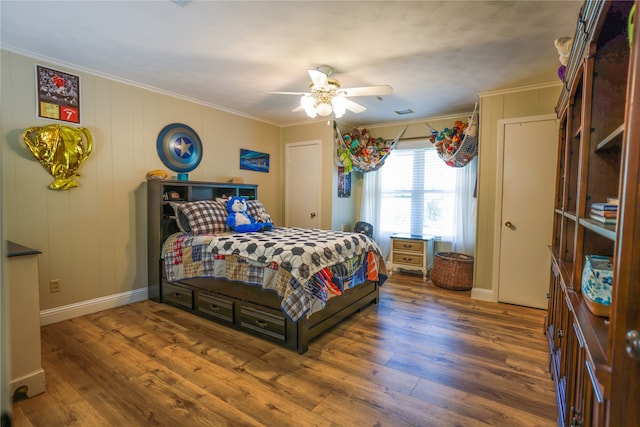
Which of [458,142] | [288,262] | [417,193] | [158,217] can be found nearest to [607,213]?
[288,262]

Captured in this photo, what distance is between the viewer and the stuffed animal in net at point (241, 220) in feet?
11.1

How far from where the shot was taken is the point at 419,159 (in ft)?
16.2

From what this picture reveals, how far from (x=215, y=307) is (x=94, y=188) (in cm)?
171

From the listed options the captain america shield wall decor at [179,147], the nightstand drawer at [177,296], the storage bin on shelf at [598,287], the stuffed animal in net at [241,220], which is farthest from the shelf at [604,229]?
the captain america shield wall decor at [179,147]

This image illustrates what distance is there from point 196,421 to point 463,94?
395cm

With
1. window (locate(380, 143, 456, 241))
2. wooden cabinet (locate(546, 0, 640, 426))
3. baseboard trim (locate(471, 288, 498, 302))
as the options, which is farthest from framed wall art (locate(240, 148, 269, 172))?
wooden cabinet (locate(546, 0, 640, 426))

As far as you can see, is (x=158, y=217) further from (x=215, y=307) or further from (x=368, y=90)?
(x=368, y=90)

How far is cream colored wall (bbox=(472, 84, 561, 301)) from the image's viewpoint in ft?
11.1

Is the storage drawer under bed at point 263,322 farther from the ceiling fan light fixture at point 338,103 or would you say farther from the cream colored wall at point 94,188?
the ceiling fan light fixture at point 338,103

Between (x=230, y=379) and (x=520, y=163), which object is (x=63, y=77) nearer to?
(x=230, y=379)

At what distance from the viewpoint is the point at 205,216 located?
331 centimetres

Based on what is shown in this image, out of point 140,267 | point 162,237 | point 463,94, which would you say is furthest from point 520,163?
point 140,267

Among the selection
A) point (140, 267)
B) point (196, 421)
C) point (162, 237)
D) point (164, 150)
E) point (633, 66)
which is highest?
point (164, 150)

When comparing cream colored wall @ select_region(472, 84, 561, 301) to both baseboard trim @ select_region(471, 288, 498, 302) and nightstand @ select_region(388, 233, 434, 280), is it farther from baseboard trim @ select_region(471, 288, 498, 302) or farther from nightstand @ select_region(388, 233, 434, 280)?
nightstand @ select_region(388, 233, 434, 280)
